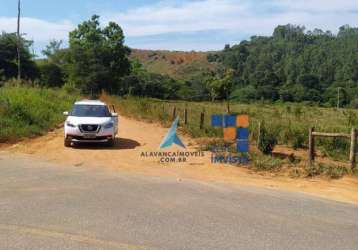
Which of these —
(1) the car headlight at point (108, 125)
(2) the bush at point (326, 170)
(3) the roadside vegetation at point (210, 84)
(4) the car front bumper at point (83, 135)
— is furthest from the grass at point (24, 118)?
(2) the bush at point (326, 170)

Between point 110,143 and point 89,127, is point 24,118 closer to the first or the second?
point 110,143

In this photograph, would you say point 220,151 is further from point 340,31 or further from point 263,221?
point 340,31

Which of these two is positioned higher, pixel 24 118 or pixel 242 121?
pixel 242 121

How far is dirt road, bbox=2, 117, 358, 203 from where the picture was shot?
1104 cm

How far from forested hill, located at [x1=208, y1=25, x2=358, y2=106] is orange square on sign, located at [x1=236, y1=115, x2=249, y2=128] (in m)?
67.0

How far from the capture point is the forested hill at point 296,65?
92.1 meters

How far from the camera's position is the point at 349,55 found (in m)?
106

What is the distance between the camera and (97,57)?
208 feet

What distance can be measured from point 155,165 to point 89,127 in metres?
3.67

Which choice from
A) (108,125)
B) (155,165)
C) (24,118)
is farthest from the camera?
(24,118)

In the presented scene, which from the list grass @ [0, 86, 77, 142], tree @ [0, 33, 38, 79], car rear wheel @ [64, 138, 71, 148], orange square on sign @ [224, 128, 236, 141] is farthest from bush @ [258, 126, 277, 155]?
tree @ [0, 33, 38, 79]

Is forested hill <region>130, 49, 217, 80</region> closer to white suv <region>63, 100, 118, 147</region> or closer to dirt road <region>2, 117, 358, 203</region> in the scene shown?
dirt road <region>2, 117, 358, 203</region>

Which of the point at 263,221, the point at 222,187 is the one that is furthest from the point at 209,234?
the point at 222,187

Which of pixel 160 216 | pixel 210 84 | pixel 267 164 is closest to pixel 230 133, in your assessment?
pixel 267 164
